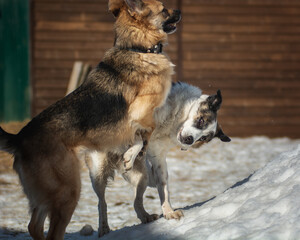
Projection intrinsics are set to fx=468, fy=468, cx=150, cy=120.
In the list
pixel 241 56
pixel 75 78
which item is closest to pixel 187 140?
pixel 75 78

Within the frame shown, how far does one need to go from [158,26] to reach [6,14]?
8208mm

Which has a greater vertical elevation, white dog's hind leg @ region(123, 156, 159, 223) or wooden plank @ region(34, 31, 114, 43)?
wooden plank @ region(34, 31, 114, 43)

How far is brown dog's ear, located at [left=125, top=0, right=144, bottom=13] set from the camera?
4.78m

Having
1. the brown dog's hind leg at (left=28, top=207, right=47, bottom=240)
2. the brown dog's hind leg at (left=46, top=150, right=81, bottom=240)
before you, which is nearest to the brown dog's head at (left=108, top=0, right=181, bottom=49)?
the brown dog's hind leg at (left=46, top=150, right=81, bottom=240)

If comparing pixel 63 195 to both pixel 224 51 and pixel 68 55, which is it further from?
pixel 224 51

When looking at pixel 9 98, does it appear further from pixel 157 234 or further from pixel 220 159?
pixel 157 234

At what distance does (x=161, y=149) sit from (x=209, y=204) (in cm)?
84

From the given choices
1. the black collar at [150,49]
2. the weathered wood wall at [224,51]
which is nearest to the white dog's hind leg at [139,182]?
the black collar at [150,49]

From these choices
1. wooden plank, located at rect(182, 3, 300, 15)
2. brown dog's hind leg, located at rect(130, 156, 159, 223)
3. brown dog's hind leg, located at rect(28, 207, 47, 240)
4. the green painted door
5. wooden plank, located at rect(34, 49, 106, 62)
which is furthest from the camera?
wooden plank, located at rect(182, 3, 300, 15)

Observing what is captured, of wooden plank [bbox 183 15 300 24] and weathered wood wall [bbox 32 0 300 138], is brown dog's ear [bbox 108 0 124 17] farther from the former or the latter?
wooden plank [bbox 183 15 300 24]

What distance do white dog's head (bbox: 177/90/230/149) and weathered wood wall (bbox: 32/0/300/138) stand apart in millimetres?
6682

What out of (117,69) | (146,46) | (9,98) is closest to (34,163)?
(117,69)

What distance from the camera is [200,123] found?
205 inches

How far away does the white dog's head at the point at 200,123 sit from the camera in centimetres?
516
